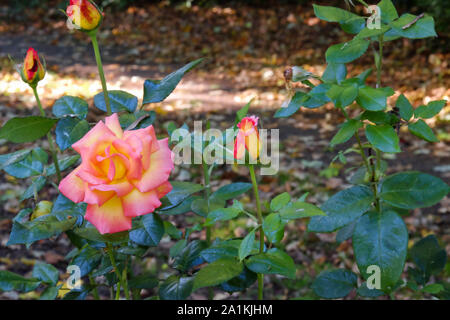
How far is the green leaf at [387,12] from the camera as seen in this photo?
91 cm

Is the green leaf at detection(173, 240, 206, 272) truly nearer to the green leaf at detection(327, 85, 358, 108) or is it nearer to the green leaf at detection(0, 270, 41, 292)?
the green leaf at detection(0, 270, 41, 292)

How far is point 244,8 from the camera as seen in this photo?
8.02 metres

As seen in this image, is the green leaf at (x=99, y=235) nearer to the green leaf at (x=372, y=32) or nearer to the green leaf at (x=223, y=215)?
the green leaf at (x=223, y=215)

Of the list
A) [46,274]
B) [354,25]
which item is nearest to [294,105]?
[354,25]

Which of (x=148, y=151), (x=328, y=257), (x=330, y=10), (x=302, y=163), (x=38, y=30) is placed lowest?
(x=328, y=257)

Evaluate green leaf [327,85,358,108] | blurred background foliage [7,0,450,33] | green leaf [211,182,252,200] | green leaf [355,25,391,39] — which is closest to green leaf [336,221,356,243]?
green leaf [211,182,252,200]

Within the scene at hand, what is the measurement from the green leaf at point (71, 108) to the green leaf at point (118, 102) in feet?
0.10

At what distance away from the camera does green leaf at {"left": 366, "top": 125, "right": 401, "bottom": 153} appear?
864 millimetres

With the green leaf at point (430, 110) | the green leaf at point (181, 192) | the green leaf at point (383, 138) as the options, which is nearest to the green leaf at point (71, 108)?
the green leaf at point (181, 192)

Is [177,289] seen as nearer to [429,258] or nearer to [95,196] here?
[95,196]
